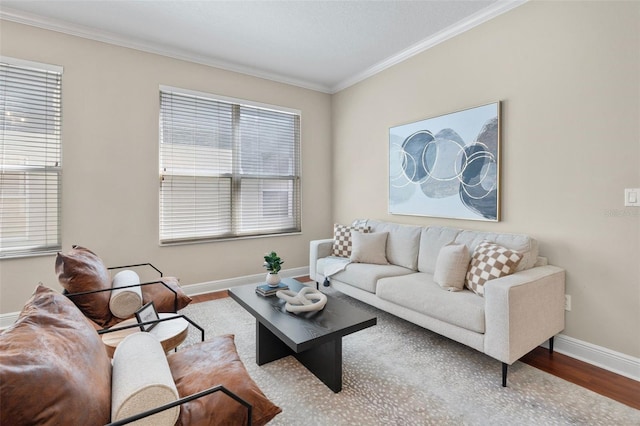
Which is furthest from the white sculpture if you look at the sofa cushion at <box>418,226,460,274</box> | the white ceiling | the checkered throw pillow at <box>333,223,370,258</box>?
the white ceiling

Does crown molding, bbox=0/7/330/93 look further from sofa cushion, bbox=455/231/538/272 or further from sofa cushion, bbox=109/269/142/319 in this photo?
sofa cushion, bbox=455/231/538/272

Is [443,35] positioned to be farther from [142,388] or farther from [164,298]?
[142,388]

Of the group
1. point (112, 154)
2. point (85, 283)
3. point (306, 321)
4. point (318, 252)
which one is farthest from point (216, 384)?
point (112, 154)

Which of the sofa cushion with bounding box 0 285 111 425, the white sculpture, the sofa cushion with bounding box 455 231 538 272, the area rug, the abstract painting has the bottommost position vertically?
the area rug

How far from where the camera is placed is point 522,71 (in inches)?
104

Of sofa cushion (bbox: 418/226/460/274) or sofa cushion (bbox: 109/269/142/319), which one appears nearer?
sofa cushion (bbox: 109/269/142/319)

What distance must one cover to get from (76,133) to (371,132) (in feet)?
10.8

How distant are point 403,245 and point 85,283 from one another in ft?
8.91

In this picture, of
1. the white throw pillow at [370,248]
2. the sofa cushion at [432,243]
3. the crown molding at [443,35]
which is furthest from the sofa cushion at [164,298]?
the crown molding at [443,35]

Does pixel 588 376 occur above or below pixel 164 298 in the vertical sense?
below

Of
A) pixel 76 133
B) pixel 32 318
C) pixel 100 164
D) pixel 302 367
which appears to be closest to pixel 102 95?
pixel 76 133

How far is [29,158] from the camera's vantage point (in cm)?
295

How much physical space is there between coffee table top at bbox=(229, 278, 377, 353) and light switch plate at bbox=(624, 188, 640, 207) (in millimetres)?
1880

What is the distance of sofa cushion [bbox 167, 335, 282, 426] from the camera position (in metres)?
1.10
